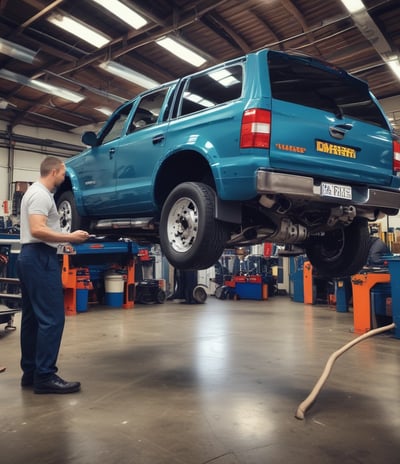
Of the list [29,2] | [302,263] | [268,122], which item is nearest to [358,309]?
[302,263]

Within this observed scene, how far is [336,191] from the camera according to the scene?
2.88 meters

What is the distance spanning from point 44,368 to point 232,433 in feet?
5.39

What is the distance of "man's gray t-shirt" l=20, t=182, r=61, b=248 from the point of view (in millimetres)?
3381

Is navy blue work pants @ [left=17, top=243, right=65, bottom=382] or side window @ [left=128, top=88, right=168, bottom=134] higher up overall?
side window @ [left=128, top=88, right=168, bottom=134]

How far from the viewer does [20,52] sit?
302 inches

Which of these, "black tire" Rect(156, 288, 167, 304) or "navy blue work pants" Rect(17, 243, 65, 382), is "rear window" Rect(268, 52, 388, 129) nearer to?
"navy blue work pants" Rect(17, 243, 65, 382)

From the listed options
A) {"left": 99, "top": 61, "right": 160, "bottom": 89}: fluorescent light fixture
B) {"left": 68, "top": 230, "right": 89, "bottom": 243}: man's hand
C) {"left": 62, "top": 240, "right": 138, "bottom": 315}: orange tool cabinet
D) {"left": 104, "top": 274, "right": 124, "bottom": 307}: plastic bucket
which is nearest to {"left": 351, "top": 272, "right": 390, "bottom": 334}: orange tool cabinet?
{"left": 62, "top": 240, "right": 138, "bottom": 315}: orange tool cabinet

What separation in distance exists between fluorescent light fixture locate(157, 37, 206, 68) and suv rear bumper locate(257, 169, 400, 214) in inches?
228

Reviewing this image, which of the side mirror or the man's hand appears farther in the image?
the side mirror

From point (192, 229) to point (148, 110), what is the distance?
150 centimetres

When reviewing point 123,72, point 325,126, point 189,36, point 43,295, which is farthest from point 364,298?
point 123,72

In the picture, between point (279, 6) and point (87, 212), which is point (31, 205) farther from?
point (279, 6)

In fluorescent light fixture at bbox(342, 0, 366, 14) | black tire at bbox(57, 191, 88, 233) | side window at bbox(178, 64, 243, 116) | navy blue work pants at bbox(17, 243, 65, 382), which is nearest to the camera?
side window at bbox(178, 64, 243, 116)

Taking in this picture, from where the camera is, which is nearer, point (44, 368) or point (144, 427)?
point (144, 427)
